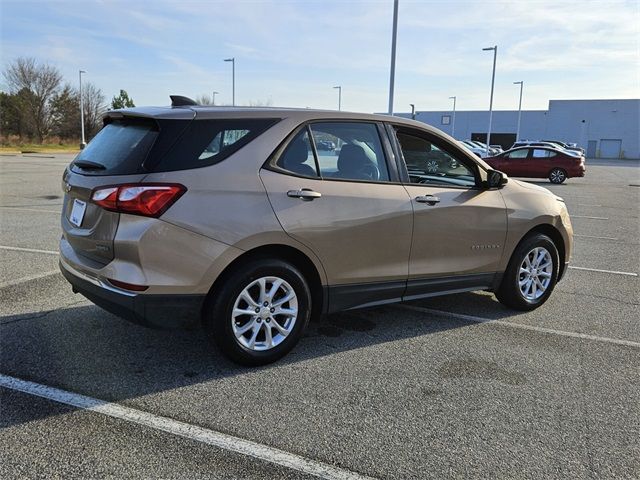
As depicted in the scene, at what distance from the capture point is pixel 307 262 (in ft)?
12.8

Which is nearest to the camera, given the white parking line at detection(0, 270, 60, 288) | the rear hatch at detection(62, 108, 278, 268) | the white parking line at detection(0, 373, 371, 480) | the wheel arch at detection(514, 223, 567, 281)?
the white parking line at detection(0, 373, 371, 480)

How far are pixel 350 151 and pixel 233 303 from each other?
1.50 m

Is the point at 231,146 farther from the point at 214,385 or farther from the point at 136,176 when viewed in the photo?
the point at 214,385

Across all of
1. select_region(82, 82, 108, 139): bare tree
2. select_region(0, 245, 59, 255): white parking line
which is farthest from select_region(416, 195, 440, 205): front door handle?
select_region(82, 82, 108, 139): bare tree

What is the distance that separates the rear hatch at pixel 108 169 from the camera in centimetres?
336

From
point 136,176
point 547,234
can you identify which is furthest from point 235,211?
point 547,234

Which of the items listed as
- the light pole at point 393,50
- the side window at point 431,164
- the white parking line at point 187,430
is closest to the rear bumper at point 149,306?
the white parking line at point 187,430

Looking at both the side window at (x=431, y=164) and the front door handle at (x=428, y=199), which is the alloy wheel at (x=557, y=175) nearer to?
the side window at (x=431, y=164)

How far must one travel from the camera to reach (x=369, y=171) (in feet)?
13.8

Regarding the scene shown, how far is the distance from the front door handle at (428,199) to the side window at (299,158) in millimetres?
949

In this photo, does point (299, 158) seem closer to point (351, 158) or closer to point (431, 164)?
point (351, 158)

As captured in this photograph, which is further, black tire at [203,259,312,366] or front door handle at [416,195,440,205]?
front door handle at [416,195,440,205]

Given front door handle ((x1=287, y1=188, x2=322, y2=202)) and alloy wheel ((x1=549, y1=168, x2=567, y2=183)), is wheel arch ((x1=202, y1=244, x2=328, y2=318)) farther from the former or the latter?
alloy wheel ((x1=549, y1=168, x2=567, y2=183))

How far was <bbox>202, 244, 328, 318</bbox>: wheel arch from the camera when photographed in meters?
3.58
